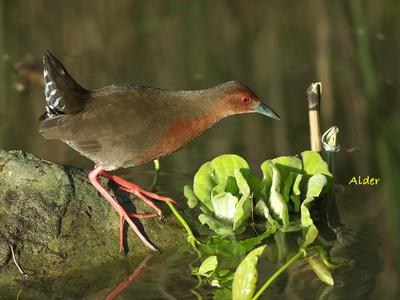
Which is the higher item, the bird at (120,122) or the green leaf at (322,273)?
the bird at (120,122)

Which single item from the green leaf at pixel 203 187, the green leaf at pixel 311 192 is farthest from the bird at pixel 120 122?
the green leaf at pixel 311 192

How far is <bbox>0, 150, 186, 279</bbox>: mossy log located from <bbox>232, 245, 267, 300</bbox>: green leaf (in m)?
1.11

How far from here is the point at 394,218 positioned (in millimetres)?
5891

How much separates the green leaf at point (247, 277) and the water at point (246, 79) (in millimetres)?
389

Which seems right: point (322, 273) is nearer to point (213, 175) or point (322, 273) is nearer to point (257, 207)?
point (257, 207)

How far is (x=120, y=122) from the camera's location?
5688 millimetres

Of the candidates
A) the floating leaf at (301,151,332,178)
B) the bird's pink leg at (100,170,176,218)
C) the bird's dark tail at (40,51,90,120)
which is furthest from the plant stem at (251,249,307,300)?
the bird's dark tail at (40,51,90,120)

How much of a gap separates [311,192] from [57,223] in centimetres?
172

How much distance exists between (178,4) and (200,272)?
6831mm

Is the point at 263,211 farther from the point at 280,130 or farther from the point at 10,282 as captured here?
the point at 280,130

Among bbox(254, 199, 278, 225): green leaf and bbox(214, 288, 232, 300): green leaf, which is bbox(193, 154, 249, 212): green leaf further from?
bbox(214, 288, 232, 300): green leaf

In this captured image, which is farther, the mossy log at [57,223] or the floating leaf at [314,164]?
the floating leaf at [314,164]

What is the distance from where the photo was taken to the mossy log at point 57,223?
5.11 m

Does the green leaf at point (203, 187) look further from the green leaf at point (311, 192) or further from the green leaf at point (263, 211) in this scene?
the green leaf at point (311, 192)
